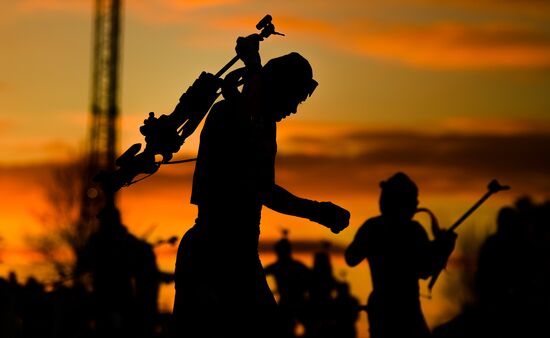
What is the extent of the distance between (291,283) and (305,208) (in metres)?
19.9

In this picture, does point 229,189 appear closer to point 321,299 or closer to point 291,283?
point 321,299

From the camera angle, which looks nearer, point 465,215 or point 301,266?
point 465,215

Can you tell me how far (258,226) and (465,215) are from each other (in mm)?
6115

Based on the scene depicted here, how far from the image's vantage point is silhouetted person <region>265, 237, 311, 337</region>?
3097 centimetres

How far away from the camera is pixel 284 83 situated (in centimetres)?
1148

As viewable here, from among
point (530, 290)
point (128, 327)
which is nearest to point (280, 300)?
point (128, 327)

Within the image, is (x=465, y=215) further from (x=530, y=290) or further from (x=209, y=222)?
(x=209, y=222)

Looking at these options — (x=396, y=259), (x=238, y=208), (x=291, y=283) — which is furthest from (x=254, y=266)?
(x=291, y=283)

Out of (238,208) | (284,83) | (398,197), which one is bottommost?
(238,208)

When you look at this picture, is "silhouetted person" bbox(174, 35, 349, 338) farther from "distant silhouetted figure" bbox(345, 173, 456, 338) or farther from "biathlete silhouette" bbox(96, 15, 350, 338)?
"distant silhouetted figure" bbox(345, 173, 456, 338)

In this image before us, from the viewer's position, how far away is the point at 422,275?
16.5 m

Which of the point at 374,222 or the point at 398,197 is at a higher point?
the point at 398,197

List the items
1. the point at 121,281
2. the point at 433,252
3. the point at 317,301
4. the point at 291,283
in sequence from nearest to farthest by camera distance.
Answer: the point at 433,252 → the point at 121,281 → the point at 317,301 → the point at 291,283

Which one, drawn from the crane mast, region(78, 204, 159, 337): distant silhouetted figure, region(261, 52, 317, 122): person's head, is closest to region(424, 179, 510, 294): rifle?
region(261, 52, 317, 122): person's head
